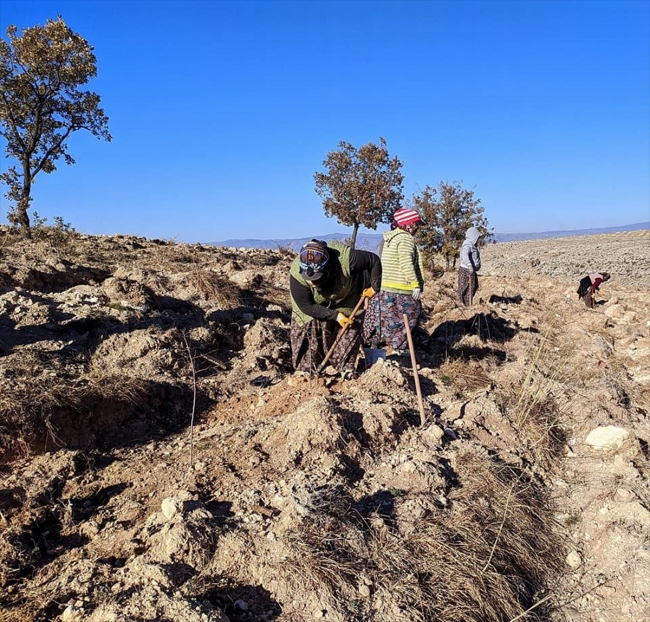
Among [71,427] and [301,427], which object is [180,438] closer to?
[71,427]

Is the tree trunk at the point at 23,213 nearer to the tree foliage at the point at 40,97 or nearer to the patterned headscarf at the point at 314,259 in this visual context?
the tree foliage at the point at 40,97

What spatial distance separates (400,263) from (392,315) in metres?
0.53

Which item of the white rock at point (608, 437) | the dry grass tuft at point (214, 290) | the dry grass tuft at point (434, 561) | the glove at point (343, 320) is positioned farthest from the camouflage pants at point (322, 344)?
the dry grass tuft at point (214, 290)

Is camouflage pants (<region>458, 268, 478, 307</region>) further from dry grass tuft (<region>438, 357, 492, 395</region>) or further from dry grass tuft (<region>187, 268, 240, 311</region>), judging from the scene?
dry grass tuft (<region>187, 268, 240, 311</region>)

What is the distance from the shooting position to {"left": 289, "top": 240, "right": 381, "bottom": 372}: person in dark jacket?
161 inches

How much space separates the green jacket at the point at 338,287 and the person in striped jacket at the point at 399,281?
A: 47 centimetres

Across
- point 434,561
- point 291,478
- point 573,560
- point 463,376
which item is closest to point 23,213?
point 463,376

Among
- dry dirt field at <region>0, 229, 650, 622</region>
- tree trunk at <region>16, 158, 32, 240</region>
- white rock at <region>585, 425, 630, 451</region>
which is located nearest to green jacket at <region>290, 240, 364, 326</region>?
dry dirt field at <region>0, 229, 650, 622</region>

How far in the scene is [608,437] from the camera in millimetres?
3951

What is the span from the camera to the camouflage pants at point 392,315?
16.4 feet

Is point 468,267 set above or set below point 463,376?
above

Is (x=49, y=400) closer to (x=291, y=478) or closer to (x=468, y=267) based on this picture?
(x=291, y=478)

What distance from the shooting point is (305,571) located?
7.77ft

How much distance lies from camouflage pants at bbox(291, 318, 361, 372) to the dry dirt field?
0.25 m
